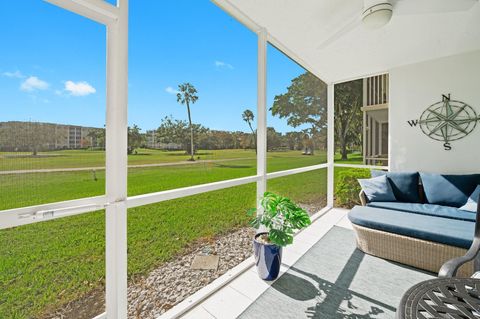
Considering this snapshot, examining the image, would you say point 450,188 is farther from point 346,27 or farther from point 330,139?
point 346,27

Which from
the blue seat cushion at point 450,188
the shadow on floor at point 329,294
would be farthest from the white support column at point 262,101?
the blue seat cushion at point 450,188

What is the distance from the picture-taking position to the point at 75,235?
1.52 meters

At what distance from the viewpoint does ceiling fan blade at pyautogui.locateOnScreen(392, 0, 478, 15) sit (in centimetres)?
201

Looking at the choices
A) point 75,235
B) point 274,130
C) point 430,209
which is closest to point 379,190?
point 430,209

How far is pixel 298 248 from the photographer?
2.89m

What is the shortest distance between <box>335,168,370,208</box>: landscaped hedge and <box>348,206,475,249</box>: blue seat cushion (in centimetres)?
160

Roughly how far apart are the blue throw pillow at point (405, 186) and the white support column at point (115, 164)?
361cm

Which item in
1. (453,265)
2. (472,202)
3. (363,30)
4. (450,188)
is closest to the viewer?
(453,265)

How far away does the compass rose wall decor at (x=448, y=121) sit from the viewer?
3.25 m

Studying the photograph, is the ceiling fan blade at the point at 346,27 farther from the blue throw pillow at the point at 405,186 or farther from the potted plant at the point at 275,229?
the blue throw pillow at the point at 405,186

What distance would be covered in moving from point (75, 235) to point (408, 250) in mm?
3153

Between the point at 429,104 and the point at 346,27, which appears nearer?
the point at 346,27

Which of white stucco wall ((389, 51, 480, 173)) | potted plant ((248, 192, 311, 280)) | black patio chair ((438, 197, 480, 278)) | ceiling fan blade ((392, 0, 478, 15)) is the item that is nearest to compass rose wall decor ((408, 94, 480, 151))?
white stucco wall ((389, 51, 480, 173))

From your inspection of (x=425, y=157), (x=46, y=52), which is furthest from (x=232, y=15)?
(x=425, y=157)
